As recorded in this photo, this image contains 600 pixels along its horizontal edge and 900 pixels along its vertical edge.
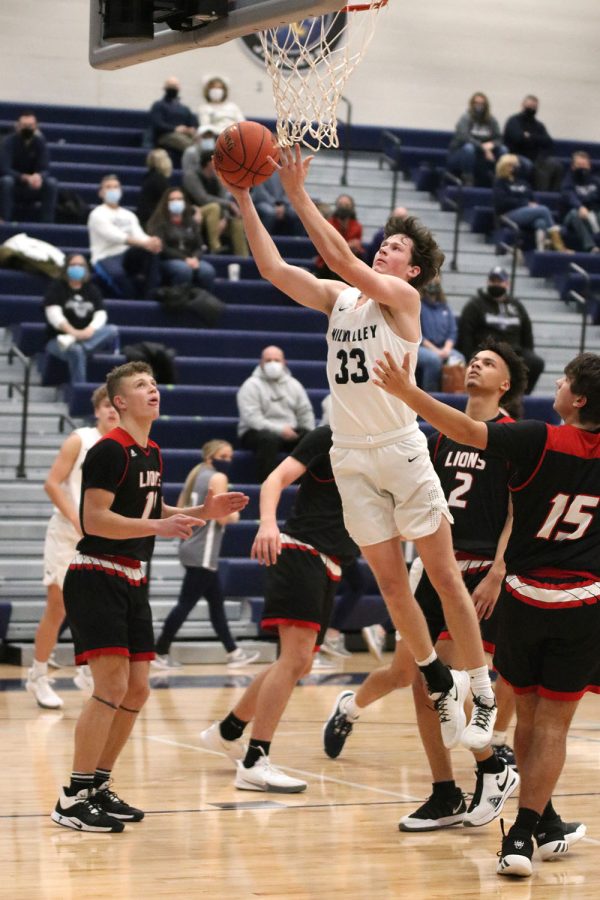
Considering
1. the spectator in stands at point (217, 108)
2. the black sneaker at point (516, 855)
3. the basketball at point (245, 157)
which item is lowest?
the black sneaker at point (516, 855)

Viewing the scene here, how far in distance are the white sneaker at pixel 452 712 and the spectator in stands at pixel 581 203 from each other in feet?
40.5

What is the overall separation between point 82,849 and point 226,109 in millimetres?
12374

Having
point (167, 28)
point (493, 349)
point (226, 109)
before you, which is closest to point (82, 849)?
point (493, 349)

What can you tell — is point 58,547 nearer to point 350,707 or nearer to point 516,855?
point 350,707

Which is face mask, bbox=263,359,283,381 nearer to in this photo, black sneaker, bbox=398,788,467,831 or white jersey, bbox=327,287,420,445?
white jersey, bbox=327,287,420,445

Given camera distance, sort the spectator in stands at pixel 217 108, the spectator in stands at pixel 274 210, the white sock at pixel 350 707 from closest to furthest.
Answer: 1. the white sock at pixel 350 707
2. the spectator in stands at pixel 274 210
3. the spectator in stands at pixel 217 108

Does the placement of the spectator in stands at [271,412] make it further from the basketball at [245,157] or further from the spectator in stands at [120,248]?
the basketball at [245,157]

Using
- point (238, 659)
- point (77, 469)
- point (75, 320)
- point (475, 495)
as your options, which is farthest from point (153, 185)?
point (475, 495)

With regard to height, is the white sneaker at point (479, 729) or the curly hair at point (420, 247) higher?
the curly hair at point (420, 247)

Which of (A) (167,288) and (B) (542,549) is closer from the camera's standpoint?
(B) (542,549)

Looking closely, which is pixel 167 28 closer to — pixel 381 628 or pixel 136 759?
pixel 136 759

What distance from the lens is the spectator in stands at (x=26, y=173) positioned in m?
14.8

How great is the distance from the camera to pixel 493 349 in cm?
661

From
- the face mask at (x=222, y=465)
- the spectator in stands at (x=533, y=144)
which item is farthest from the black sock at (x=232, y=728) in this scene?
the spectator in stands at (x=533, y=144)
